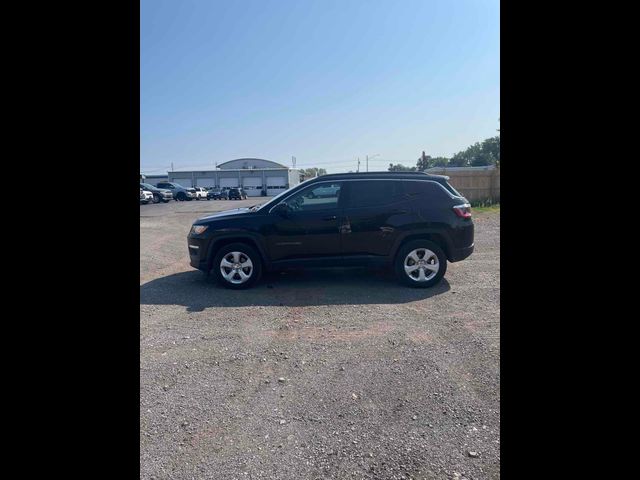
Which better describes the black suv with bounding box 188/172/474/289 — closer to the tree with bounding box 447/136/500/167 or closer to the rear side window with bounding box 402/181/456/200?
the rear side window with bounding box 402/181/456/200

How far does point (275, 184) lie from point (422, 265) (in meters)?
54.2

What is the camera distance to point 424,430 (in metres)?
2.93

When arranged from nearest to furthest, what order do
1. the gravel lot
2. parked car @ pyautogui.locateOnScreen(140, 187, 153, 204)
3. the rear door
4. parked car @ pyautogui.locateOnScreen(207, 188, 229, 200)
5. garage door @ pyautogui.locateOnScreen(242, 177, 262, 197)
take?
1. the gravel lot
2. the rear door
3. parked car @ pyautogui.locateOnScreen(140, 187, 153, 204)
4. parked car @ pyautogui.locateOnScreen(207, 188, 229, 200)
5. garage door @ pyautogui.locateOnScreen(242, 177, 262, 197)

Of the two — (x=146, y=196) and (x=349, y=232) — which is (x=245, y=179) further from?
(x=349, y=232)

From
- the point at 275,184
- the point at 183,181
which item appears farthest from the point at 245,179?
the point at 183,181

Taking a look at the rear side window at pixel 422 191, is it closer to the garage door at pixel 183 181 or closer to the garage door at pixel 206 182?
the garage door at pixel 206 182

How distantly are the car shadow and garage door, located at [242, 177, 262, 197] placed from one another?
51.2 m

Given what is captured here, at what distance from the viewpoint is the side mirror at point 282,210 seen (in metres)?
6.93

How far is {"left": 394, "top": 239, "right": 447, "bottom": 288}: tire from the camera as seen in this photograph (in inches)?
271

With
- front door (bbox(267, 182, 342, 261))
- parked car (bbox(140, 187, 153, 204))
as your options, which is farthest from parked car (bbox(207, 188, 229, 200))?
front door (bbox(267, 182, 342, 261))
